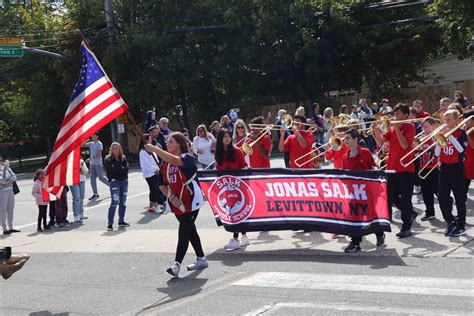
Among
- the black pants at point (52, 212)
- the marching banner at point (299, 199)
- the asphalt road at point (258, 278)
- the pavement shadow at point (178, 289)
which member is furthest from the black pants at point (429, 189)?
the black pants at point (52, 212)

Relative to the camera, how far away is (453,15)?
83.8 feet

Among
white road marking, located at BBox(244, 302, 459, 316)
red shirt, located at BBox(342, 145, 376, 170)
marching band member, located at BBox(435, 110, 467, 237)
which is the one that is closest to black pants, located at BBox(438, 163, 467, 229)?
marching band member, located at BBox(435, 110, 467, 237)

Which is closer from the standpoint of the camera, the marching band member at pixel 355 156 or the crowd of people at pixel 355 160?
the crowd of people at pixel 355 160

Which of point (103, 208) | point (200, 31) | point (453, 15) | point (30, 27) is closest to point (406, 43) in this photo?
point (453, 15)

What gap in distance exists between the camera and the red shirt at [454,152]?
9.18 m

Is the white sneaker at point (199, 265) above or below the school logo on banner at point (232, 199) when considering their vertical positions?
below

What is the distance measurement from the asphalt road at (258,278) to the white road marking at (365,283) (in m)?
0.01

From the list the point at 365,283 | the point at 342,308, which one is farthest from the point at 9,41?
the point at 342,308

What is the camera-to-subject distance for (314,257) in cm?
902

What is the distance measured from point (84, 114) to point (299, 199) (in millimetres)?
3100

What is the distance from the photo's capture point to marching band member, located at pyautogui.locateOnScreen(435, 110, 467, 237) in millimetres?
9125

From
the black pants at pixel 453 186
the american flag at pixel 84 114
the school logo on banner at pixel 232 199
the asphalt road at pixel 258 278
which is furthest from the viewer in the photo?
the school logo on banner at pixel 232 199

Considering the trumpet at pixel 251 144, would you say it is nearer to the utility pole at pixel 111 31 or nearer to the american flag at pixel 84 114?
the american flag at pixel 84 114

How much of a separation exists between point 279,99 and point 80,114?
27.9 meters
